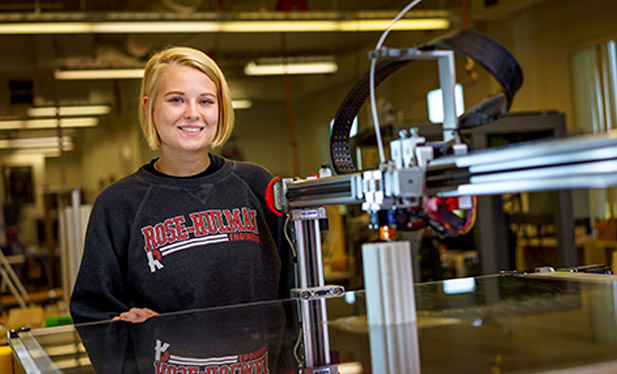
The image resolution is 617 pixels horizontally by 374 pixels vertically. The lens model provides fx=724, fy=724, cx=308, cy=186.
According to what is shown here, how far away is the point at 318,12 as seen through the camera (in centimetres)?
624

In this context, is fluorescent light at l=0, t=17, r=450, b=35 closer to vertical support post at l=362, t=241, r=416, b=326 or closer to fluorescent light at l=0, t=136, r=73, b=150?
fluorescent light at l=0, t=136, r=73, b=150

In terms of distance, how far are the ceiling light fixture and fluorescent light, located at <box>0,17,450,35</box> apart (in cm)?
26

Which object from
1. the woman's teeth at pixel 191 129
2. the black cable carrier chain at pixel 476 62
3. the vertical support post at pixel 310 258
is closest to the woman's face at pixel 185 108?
the woman's teeth at pixel 191 129

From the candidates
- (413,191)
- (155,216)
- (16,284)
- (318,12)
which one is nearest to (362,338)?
(413,191)

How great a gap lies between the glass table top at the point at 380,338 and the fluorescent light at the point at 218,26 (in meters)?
4.72

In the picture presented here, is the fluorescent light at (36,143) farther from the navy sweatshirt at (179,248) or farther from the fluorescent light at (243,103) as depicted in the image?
the navy sweatshirt at (179,248)

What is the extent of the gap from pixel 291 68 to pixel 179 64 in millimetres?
4780

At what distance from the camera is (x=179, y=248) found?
1427 mm

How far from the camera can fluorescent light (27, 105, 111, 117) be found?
553cm

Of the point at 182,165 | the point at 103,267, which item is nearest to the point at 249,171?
the point at 182,165

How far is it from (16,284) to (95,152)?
3.75ft

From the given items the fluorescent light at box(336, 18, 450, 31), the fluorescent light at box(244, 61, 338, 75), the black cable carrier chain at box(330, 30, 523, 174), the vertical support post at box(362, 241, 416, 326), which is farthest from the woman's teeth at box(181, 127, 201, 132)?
the fluorescent light at box(336, 18, 450, 31)

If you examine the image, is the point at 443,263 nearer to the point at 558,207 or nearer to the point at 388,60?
the point at 558,207

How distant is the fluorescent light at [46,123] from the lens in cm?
544
